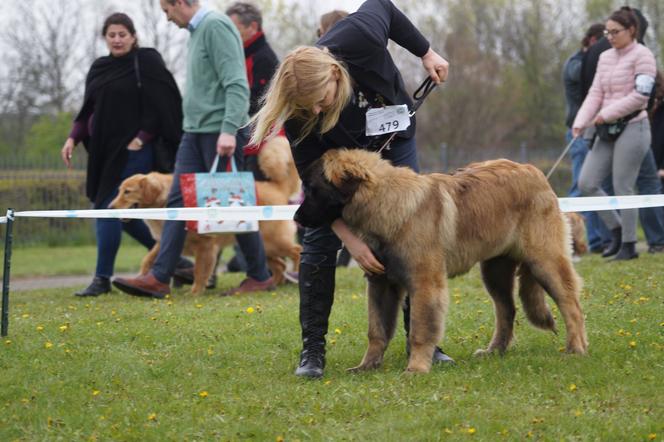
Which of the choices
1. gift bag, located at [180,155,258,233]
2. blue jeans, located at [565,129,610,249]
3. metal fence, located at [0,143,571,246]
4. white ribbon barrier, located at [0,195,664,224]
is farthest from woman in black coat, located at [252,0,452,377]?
metal fence, located at [0,143,571,246]

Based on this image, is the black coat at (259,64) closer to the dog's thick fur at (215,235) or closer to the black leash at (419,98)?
the dog's thick fur at (215,235)

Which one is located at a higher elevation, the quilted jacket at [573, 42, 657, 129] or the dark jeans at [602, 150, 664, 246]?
the quilted jacket at [573, 42, 657, 129]

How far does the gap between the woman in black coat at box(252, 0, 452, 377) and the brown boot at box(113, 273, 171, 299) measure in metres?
3.51

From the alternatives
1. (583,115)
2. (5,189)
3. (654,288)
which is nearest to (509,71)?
(5,189)

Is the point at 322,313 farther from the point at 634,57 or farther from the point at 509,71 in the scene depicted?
the point at 509,71

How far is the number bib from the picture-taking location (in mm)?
4891

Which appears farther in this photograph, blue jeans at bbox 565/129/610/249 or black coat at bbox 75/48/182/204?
blue jeans at bbox 565/129/610/249

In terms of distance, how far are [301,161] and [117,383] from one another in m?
1.56

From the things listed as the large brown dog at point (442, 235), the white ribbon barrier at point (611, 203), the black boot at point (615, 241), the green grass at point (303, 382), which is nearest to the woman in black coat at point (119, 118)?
the green grass at point (303, 382)

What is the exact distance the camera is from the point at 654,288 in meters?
7.28

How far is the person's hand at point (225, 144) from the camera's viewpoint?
795 centimetres

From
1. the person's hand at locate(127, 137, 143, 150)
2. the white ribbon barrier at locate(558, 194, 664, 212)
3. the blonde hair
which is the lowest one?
the white ribbon barrier at locate(558, 194, 664, 212)

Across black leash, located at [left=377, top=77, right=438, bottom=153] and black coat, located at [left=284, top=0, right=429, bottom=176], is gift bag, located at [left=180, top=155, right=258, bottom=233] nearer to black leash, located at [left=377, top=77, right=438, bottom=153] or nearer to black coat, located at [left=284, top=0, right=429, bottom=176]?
black leash, located at [left=377, top=77, right=438, bottom=153]

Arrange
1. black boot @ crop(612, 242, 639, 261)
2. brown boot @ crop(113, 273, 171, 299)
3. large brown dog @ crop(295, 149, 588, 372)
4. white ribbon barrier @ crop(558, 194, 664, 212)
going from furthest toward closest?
black boot @ crop(612, 242, 639, 261)
brown boot @ crop(113, 273, 171, 299)
white ribbon barrier @ crop(558, 194, 664, 212)
large brown dog @ crop(295, 149, 588, 372)
